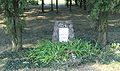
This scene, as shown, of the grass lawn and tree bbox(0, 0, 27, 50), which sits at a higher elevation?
tree bbox(0, 0, 27, 50)

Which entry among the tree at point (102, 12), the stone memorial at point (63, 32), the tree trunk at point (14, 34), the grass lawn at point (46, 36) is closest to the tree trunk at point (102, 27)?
the tree at point (102, 12)

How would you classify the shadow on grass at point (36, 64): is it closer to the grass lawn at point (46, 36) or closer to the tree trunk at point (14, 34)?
the grass lawn at point (46, 36)

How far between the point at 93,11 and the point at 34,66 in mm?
3270

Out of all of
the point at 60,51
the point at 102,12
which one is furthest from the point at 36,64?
the point at 102,12

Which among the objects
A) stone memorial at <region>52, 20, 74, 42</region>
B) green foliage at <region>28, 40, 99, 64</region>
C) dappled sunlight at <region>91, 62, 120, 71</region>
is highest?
stone memorial at <region>52, 20, 74, 42</region>

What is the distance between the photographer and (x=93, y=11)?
1057 centimetres

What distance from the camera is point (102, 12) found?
35.4 ft

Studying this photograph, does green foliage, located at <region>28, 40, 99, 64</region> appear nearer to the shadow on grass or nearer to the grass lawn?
the shadow on grass

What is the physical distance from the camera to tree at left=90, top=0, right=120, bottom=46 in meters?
10.3

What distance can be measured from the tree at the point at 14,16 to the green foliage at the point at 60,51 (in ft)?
2.86

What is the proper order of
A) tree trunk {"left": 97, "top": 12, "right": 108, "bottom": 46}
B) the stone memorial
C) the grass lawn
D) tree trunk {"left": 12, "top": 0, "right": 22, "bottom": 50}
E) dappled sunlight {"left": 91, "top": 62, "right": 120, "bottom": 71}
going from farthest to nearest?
tree trunk {"left": 97, "top": 12, "right": 108, "bottom": 46}
the stone memorial
tree trunk {"left": 12, "top": 0, "right": 22, "bottom": 50}
the grass lawn
dappled sunlight {"left": 91, "top": 62, "right": 120, "bottom": 71}

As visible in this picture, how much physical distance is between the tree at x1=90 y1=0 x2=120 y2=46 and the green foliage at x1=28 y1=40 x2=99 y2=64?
42.4 inches

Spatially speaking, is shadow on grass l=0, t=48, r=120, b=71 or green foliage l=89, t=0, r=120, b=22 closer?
shadow on grass l=0, t=48, r=120, b=71

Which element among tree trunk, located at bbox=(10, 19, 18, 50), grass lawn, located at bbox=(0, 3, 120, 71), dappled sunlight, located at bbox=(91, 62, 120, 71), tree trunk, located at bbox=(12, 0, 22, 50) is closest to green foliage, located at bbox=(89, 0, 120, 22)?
grass lawn, located at bbox=(0, 3, 120, 71)
